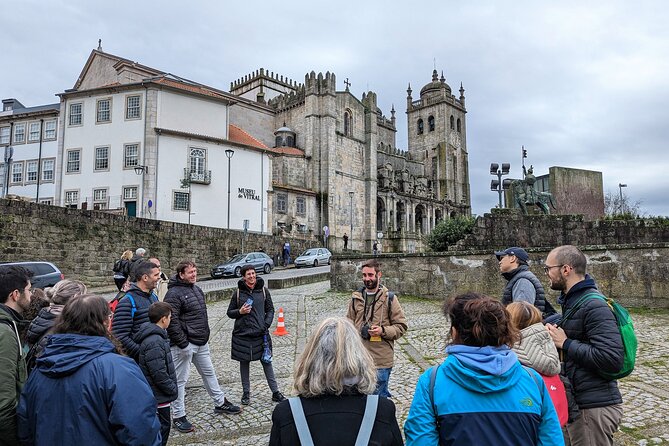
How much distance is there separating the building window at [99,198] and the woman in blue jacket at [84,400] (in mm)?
33605

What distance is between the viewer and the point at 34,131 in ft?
121

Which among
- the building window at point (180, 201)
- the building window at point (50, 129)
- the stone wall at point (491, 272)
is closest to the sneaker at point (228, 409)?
the stone wall at point (491, 272)

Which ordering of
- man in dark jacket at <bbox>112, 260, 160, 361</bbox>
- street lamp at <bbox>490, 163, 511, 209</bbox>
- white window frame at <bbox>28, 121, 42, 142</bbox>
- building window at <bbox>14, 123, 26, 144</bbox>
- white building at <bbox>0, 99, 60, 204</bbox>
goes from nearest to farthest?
man in dark jacket at <bbox>112, 260, 160, 361</bbox> → street lamp at <bbox>490, 163, 511, 209</bbox> → white building at <bbox>0, 99, 60, 204</bbox> → white window frame at <bbox>28, 121, 42, 142</bbox> → building window at <bbox>14, 123, 26, 144</bbox>

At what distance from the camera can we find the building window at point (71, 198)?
110 ft

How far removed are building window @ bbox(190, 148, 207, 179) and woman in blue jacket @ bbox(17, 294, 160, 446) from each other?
106 feet

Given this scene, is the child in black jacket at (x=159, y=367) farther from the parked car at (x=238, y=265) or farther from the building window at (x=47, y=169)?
the building window at (x=47, y=169)

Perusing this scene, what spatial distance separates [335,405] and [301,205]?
43.2m

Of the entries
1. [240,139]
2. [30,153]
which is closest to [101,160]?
[30,153]

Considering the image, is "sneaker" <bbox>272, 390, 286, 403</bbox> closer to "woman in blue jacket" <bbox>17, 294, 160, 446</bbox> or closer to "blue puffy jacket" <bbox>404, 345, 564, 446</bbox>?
"woman in blue jacket" <bbox>17, 294, 160, 446</bbox>

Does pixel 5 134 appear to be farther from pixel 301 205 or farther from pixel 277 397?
pixel 277 397

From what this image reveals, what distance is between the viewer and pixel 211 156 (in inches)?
1368

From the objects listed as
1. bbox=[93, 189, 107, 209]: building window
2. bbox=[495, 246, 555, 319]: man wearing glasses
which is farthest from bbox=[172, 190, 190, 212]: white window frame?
A: bbox=[495, 246, 555, 319]: man wearing glasses

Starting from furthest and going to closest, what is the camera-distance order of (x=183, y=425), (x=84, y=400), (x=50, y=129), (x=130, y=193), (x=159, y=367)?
(x=50, y=129)
(x=130, y=193)
(x=183, y=425)
(x=159, y=367)
(x=84, y=400)

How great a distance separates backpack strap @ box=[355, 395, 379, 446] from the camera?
6.20 feet
